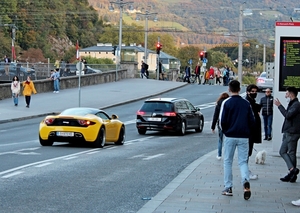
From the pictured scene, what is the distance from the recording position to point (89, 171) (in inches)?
618

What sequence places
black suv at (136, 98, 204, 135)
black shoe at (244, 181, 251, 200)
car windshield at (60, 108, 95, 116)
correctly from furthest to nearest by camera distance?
black suv at (136, 98, 204, 135)
car windshield at (60, 108, 95, 116)
black shoe at (244, 181, 251, 200)

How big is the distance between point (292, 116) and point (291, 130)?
0.30 metres

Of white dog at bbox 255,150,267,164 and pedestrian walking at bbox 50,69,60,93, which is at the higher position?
pedestrian walking at bbox 50,69,60,93

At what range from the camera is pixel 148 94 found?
52.2 meters

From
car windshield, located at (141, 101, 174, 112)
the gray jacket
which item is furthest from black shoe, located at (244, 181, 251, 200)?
car windshield, located at (141, 101, 174, 112)

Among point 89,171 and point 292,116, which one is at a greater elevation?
point 292,116

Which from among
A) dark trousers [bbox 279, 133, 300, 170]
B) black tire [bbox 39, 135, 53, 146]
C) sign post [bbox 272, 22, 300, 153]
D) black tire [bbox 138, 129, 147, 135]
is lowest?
black tire [bbox 138, 129, 147, 135]

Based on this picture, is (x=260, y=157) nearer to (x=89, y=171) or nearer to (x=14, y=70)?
(x=89, y=171)

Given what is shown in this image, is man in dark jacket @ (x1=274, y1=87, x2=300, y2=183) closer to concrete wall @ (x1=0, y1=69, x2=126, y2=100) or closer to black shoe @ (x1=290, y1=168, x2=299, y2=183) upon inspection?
black shoe @ (x1=290, y1=168, x2=299, y2=183)

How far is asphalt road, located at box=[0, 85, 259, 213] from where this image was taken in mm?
11531

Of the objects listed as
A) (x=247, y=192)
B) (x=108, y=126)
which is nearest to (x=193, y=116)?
(x=108, y=126)

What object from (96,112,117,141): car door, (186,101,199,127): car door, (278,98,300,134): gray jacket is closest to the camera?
Answer: (278,98,300,134): gray jacket

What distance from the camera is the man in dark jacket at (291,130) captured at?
1393 cm

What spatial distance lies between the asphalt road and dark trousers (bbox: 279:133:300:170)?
2.40 meters
